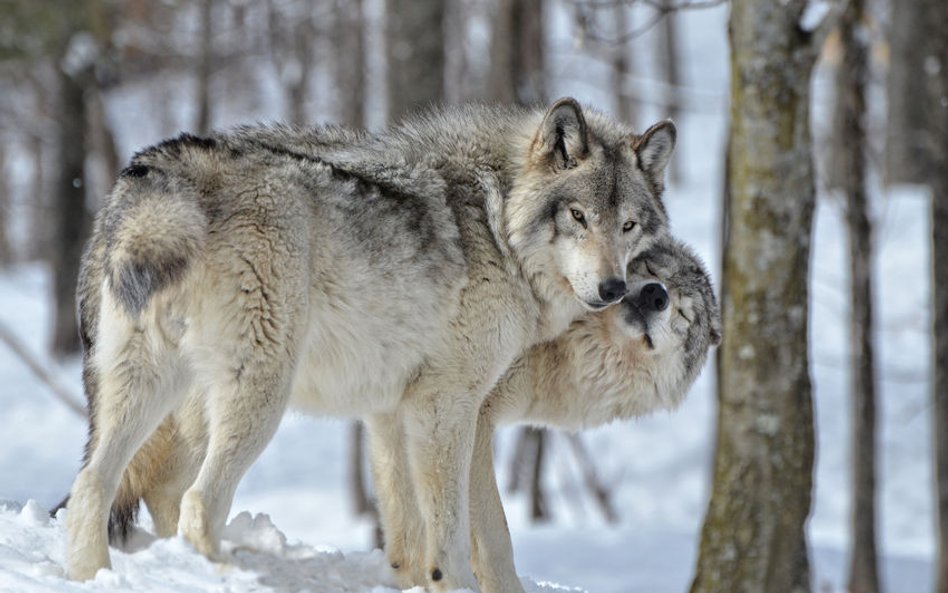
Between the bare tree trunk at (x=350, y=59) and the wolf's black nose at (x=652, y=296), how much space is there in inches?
402

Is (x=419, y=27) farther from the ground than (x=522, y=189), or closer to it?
farther from the ground

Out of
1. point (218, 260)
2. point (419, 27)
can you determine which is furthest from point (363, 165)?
point (419, 27)

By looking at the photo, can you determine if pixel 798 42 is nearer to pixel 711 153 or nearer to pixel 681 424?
Answer: pixel 681 424

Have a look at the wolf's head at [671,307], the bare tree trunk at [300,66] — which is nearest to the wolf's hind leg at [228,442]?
the wolf's head at [671,307]

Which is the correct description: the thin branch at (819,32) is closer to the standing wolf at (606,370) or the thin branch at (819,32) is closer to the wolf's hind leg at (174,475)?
the standing wolf at (606,370)

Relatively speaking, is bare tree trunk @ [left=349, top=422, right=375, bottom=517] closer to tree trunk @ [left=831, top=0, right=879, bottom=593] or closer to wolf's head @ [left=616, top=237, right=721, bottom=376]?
tree trunk @ [left=831, top=0, right=879, bottom=593]

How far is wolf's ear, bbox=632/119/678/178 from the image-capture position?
19.1 ft

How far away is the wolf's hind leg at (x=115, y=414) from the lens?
4508mm

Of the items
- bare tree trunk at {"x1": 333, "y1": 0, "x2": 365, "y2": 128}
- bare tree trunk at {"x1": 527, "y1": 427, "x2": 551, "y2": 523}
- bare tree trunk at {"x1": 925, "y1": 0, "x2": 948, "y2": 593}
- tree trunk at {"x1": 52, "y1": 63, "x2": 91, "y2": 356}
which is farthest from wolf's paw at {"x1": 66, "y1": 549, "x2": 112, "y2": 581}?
tree trunk at {"x1": 52, "y1": 63, "x2": 91, "y2": 356}

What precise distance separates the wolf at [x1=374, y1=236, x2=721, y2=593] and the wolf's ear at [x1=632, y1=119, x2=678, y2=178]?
1.18 feet

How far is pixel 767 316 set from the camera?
6.52 meters

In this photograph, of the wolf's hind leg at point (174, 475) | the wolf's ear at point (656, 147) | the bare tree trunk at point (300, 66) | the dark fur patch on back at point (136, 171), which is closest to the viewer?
the dark fur patch on back at point (136, 171)

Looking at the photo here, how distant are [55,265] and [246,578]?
18443mm

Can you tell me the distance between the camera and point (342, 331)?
16.6ft
